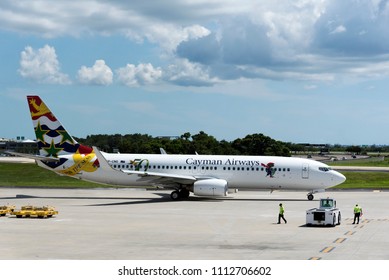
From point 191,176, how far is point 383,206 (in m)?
17.1

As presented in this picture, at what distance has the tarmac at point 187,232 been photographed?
27172 millimetres

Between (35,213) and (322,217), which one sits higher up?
(322,217)

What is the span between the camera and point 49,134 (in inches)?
2361

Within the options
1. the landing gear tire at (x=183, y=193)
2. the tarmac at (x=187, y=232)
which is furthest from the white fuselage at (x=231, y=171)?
the tarmac at (x=187, y=232)

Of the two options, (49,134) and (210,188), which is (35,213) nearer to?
(210,188)

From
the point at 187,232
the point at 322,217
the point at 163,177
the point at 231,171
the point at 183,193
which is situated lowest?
the point at 187,232

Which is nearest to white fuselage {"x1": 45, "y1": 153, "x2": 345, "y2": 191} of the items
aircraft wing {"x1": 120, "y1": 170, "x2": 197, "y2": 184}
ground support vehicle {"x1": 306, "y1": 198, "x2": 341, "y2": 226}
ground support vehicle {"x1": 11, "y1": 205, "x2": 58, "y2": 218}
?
aircraft wing {"x1": 120, "y1": 170, "x2": 197, "y2": 184}

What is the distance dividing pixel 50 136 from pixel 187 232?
29.0m

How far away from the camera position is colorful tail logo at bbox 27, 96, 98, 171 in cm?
5953

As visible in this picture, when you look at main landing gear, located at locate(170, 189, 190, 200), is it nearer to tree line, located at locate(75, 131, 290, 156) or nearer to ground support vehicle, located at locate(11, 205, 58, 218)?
ground support vehicle, located at locate(11, 205, 58, 218)

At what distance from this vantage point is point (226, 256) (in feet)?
87.0

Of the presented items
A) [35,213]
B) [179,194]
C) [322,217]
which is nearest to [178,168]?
[179,194]
